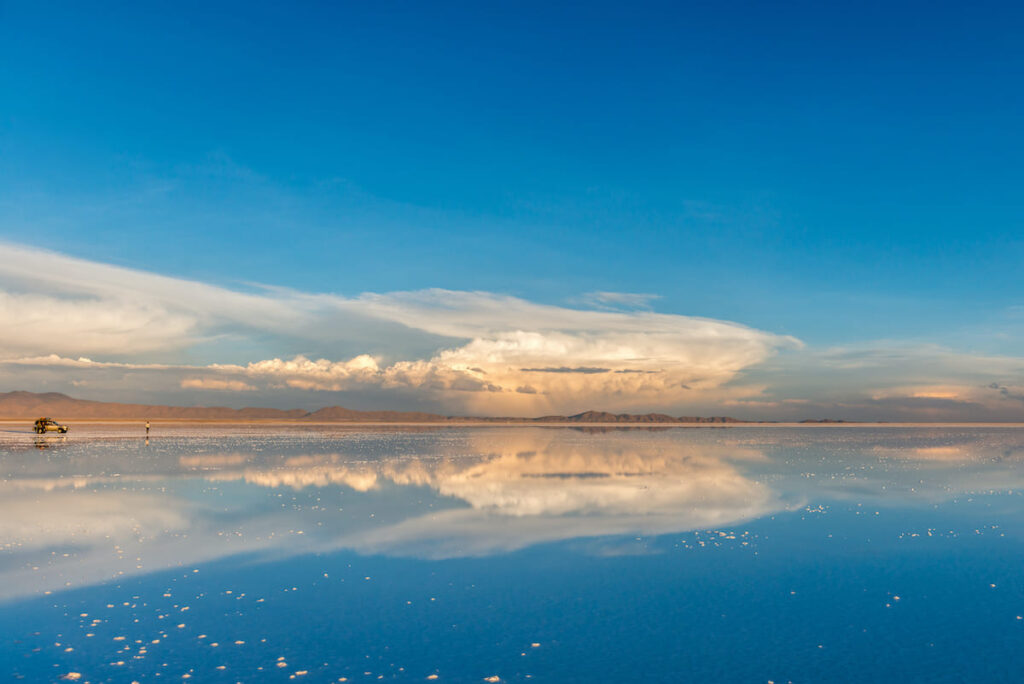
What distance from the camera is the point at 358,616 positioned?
12953mm

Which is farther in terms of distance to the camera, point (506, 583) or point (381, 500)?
point (381, 500)

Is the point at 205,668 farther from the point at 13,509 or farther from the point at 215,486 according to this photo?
the point at 215,486

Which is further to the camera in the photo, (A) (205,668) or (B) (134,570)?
(B) (134,570)

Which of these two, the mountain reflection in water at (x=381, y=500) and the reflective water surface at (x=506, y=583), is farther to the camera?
the mountain reflection in water at (x=381, y=500)

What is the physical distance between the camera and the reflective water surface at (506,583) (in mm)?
10820

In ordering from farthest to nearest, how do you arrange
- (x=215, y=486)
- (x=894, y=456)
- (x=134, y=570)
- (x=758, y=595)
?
(x=894, y=456), (x=215, y=486), (x=134, y=570), (x=758, y=595)

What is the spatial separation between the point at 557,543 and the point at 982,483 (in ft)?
88.6

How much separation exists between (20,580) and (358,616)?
8.13m

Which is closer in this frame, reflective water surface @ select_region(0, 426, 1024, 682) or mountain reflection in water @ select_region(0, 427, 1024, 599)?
reflective water surface @ select_region(0, 426, 1024, 682)

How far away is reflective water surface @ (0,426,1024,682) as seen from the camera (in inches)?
426

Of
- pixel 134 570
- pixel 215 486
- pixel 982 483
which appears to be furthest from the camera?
pixel 982 483

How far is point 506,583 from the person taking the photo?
50.0 feet

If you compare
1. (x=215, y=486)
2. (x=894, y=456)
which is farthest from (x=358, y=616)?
(x=894, y=456)

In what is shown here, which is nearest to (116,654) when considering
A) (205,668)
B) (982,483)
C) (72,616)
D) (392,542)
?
(205,668)
